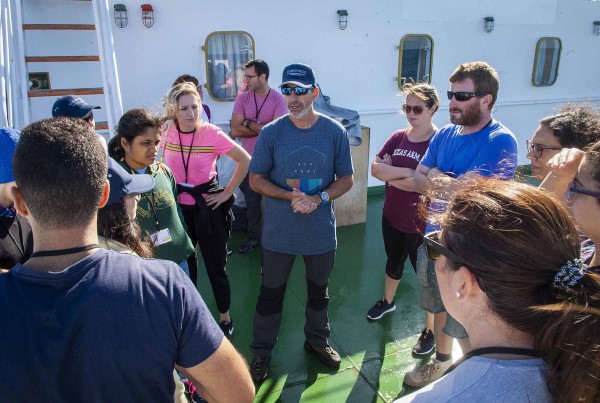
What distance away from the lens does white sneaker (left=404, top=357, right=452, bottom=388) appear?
2.86 meters

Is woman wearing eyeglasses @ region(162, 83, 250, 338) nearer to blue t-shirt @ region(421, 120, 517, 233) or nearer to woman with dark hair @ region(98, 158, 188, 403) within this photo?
woman with dark hair @ region(98, 158, 188, 403)

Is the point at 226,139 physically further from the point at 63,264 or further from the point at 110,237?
the point at 63,264

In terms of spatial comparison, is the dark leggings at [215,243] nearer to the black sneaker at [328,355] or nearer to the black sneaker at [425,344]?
the black sneaker at [328,355]

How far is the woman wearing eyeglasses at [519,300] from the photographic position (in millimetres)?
908

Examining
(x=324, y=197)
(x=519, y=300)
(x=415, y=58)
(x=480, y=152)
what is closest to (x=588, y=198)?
(x=519, y=300)

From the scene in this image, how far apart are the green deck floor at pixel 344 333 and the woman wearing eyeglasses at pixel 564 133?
170cm

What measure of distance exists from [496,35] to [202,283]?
6585 mm

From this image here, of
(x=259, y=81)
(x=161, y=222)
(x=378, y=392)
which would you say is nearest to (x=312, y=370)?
(x=378, y=392)

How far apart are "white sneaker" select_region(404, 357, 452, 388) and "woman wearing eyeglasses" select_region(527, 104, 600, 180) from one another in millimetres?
1399

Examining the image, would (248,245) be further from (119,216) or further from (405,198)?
(119,216)

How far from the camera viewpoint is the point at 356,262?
15.6 ft

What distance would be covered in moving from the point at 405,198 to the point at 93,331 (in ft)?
8.69

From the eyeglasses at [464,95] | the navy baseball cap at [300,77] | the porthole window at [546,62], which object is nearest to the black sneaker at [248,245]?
the navy baseball cap at [300,77]

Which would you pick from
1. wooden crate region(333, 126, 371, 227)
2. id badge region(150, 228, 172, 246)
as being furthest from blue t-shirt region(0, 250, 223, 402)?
wooden crate region(333, 126, 371, 227)
